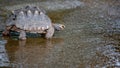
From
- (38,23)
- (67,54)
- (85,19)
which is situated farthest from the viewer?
(85,19)

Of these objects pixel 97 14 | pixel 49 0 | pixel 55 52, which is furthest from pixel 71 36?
pixel 49 0

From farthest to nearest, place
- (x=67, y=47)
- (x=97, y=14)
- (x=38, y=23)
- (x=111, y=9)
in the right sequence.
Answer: (x=111, y=9) < (x=97, y=14) < (x=38, y=23) < (x=67, y=47)

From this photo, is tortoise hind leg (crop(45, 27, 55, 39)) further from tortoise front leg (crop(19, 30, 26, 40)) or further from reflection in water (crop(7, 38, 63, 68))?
tortoise front leg (crop(19, 30, 26, 40))

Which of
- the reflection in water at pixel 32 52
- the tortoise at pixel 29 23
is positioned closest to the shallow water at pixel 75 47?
the reflection in water at pixel 32 52

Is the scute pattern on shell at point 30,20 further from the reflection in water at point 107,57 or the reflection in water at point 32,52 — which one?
the reflection in water at point 107,57

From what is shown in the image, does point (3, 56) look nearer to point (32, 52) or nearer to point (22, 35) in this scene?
point (32, 52)

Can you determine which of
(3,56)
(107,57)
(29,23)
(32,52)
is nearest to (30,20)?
(29,23)

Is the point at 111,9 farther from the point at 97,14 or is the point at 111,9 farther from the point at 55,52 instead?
the point at 55,52

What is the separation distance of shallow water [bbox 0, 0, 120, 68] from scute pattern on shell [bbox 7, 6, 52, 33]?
196mm

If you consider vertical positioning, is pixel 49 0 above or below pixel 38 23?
below

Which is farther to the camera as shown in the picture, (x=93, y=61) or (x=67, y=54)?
(x=67, y=54)

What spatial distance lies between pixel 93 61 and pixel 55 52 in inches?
25.9

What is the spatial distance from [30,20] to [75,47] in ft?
2.93

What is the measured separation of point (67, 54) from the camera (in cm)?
507
